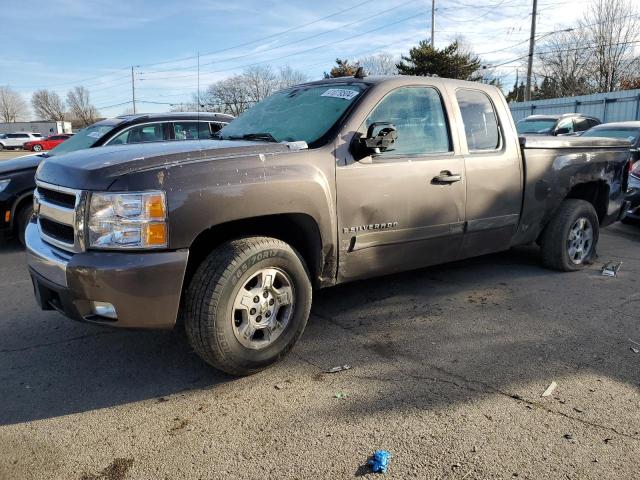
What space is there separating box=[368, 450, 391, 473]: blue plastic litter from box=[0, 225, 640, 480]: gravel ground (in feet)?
0.12

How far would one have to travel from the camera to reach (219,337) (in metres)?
2.95

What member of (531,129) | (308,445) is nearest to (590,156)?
(308,445)

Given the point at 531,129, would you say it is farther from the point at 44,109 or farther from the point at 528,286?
the point at 44,109

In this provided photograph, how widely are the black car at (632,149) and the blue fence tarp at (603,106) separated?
13.3 meters

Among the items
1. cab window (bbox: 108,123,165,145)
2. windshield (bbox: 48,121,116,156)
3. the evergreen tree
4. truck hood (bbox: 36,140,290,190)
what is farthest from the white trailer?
truck hood (bbox: 36,140,290,190)

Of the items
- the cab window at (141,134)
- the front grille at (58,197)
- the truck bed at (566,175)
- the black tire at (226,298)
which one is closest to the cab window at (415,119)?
the truck bed at (566,175)

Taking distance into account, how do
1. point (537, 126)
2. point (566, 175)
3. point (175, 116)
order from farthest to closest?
point (537, 126) < point (175, 116) < point (566, 175)

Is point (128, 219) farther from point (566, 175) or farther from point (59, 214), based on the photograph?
point (566, 175)

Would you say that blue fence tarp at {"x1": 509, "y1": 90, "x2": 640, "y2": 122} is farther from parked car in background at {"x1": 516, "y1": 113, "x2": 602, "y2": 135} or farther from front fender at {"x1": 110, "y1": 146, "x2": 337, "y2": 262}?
front fender at {"x1": 110, "y1": 146, "x2": 337, "y2": 262}

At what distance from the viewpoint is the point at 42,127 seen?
7519 centimetres

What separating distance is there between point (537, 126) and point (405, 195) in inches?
476

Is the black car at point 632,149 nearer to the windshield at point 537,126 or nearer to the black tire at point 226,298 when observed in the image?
the windshield at point 537,126

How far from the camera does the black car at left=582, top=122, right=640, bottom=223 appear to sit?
24.6 feet

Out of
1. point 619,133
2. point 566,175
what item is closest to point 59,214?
point 566,175
